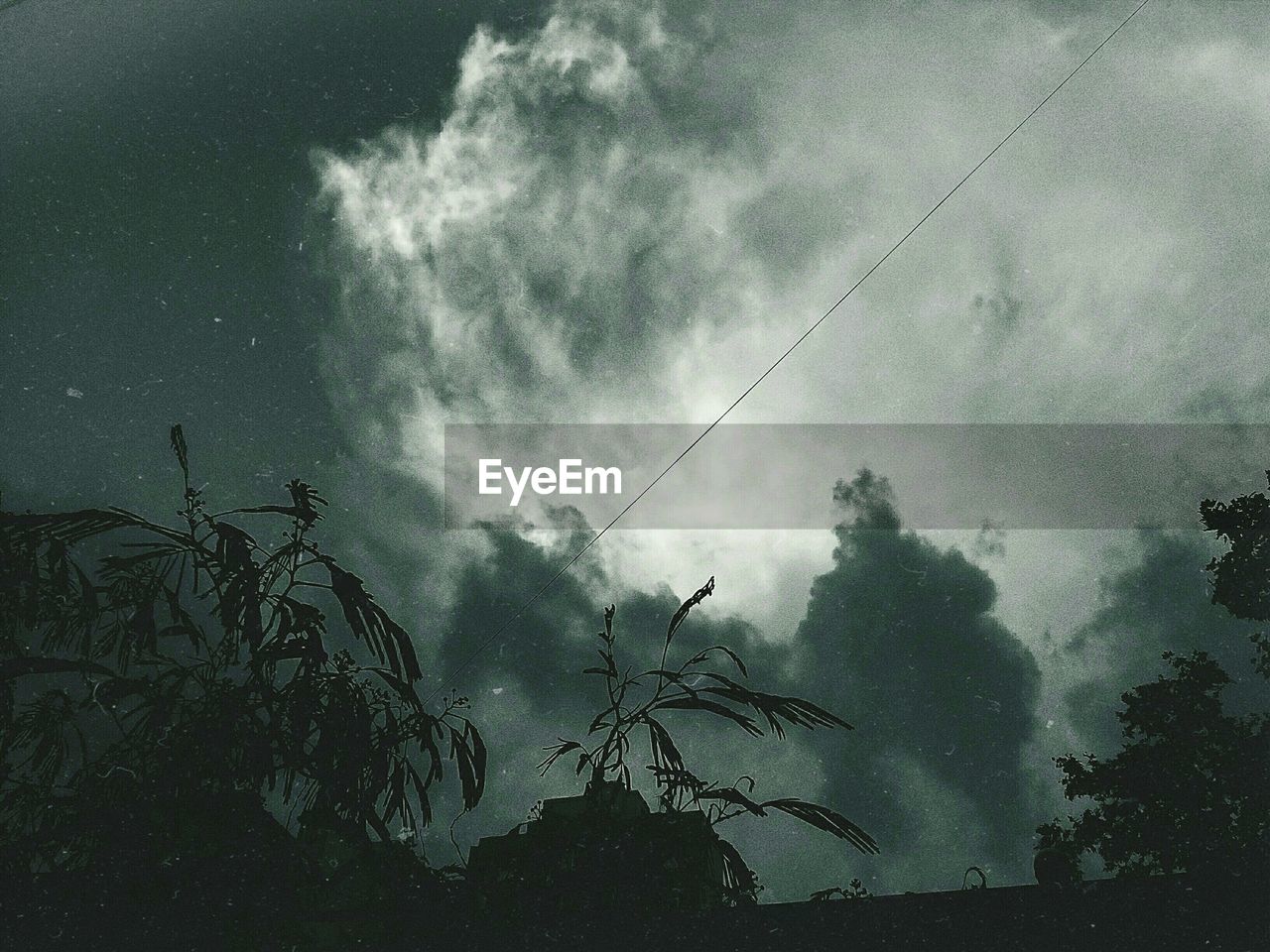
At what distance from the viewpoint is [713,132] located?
1.99m

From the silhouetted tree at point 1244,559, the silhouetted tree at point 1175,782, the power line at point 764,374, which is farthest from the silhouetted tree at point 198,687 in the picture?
the silhouetted tree at point 1244,559

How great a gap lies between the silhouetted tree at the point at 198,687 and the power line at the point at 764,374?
0.16 metres

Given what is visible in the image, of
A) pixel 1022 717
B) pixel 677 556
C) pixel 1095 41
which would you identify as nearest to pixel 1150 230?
pixel 1095 41

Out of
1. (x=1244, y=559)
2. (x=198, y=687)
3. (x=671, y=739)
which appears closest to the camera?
(x=671, y=739)

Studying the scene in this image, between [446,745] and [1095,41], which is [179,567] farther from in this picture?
[1095,41]

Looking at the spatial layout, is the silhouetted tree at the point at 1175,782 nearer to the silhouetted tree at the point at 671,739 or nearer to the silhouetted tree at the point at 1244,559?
the silhouetted tree at the point at 1244,559

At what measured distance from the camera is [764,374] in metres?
1.81

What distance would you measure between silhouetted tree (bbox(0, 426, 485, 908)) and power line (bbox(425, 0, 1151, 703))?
0.52 feet

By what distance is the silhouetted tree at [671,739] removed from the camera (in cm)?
119

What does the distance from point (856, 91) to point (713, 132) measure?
321 mm

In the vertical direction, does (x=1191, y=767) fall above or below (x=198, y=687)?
below

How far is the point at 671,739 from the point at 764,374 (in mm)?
813

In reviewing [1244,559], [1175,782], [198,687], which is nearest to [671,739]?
[198,687]

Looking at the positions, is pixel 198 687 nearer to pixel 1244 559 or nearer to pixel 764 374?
pixel 764 374
